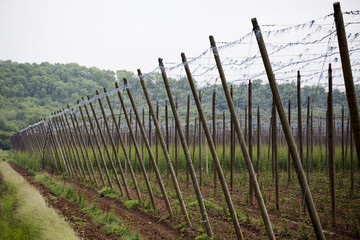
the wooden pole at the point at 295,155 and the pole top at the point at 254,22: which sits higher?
the pole top at the point at 254,22

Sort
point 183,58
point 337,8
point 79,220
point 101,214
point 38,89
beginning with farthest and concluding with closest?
1. point 38,89
2. point 101,214
3. point 79,220
4. point 183,58
5. point 337,8

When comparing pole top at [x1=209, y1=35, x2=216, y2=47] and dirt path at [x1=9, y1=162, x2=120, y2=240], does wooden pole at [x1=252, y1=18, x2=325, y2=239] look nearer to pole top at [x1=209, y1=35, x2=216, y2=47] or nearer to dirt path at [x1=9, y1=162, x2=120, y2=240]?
pole top at [x1=209, y1=35, x2=216, y2=47]

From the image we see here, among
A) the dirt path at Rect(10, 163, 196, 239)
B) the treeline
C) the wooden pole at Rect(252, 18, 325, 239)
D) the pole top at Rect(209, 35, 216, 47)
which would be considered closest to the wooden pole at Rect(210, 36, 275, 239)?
the pole top at Rect(209, 35, 216, 47)

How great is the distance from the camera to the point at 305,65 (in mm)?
7273

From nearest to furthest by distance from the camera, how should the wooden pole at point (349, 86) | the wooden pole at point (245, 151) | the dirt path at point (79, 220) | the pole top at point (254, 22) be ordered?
the wooden pole at point (349, 86)
the pole top at point (254, 22)
the wooden pole at point (245, 151)
the dirt path at point (79, 220)

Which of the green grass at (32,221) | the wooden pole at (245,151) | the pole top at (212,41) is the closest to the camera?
the wooden pole at (245,151)

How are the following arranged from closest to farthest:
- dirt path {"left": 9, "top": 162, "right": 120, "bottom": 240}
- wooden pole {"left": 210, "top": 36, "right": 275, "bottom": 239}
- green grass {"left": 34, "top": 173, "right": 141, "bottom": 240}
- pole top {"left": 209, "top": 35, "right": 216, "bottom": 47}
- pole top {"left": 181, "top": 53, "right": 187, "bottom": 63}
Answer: wooden pole {"left": 210, "top": 36, "right": 275, "bottom": 239} < pole top {"left": 209, "top": 35, "right": 216, "bottom": 47} < pole top {"left": 181, "top": 53, "right": 187, "bottom": 63} < dirt path {"left": 9, "top": 162, "right": 120, "bottom": 240} < green grass {"left": 34, "top": 173, "right": 141, "bottom": 240}

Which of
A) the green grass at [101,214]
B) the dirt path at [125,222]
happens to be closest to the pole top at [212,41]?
the dirt path at [125,222]

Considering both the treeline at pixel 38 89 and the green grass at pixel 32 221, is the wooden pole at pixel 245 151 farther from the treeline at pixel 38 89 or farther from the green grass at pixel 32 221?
the treeline at pixel 38 89

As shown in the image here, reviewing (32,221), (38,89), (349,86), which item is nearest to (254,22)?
(349,86)

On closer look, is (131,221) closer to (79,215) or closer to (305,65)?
(79,215)

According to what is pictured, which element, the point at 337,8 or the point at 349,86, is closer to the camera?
the point at 349,86

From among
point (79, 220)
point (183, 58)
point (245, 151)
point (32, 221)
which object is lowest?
point (79, 220)

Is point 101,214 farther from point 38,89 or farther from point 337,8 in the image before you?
point 38,89
